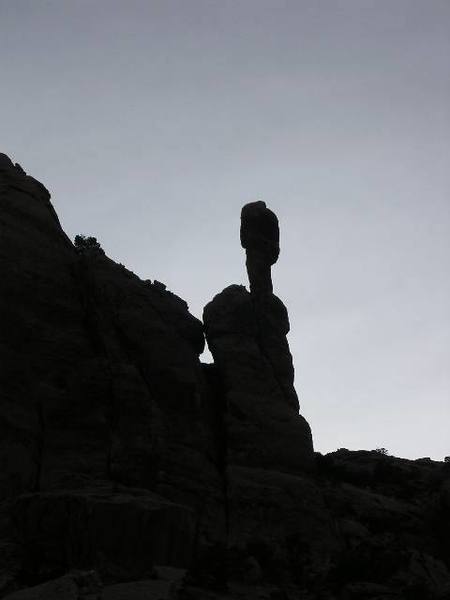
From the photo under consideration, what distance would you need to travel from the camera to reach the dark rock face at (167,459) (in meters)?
37.1

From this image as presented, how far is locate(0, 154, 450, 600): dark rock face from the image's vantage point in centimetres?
3709

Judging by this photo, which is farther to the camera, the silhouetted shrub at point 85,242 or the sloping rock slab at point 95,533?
the silhouetted shrub at point 85,242

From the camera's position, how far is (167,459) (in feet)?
165

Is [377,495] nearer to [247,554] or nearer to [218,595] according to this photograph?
[247,554]

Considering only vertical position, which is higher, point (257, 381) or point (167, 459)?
point (257, 381)

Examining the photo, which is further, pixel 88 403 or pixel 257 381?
pixel 257 381

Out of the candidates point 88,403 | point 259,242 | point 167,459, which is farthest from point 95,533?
point 259,242

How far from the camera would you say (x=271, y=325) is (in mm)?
65438

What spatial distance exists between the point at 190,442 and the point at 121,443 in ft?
22.8

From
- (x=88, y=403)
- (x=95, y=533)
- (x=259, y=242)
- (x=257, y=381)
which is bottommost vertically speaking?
(x=95, y=533)

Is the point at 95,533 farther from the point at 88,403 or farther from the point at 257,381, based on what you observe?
the point at 257,381

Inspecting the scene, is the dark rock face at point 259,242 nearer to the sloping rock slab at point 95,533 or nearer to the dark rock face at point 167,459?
the dark rock face at point 167,459

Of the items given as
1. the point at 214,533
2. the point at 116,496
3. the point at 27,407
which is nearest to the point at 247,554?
the point at 214,533

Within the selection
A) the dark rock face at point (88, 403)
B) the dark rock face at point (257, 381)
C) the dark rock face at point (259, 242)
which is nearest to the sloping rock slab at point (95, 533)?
the dark rock face at point (88, 403)
